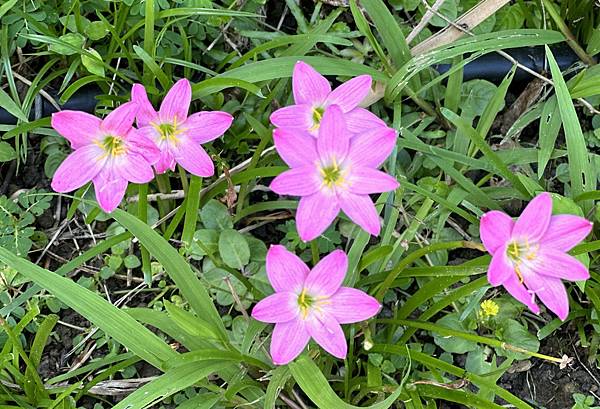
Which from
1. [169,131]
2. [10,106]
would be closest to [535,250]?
[169,131]

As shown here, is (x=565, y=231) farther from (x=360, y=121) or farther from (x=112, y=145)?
(x=112, y=145)

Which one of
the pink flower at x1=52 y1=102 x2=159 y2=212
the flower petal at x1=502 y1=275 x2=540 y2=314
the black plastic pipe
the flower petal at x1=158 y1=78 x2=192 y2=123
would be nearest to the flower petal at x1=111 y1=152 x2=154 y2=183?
the pink flower at x1=52 y1=102 x2=159 y2=212

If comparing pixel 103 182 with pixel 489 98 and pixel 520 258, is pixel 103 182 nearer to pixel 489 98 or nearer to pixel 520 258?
pixel 520 258

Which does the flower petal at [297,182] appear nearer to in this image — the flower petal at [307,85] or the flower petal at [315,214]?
the flower petal at [315,214]

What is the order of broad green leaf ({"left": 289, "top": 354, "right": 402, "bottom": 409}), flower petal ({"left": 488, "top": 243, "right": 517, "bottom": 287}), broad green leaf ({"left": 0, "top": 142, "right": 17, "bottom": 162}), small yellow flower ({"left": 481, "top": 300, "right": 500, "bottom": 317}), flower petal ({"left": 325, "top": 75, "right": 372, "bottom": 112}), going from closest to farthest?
flower petal ({"left": 488, "top": 243, "right": 517, "bottom": 287})
broad green leaf ({"left": 289, "top": 354, "right": 402, "bottom": 409})
flower petal ({"left": 325, "top": 75, "right": 372, "bottom": 112})
small yellow flower ({"left": 481, "top": 300, "right": 500, "bottom": 317})
broad green leaf ({"left": 0, "top": 142, "right": 17, "bottom": 162})

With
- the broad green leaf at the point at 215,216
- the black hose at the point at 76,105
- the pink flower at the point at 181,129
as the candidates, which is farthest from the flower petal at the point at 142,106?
the black hose at the point at 76,105

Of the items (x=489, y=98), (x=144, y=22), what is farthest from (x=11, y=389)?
(x=489, y=98)

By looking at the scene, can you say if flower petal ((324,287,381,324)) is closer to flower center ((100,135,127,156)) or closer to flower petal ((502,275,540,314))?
flower petal ((502,275,540,314))
